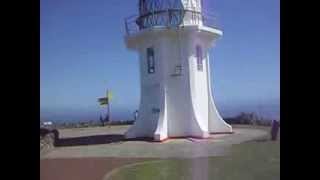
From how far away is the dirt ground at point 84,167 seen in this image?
239 centimetres

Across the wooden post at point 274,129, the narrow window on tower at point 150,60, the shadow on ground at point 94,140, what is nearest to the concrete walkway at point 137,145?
the shadow on ground at point 94,140

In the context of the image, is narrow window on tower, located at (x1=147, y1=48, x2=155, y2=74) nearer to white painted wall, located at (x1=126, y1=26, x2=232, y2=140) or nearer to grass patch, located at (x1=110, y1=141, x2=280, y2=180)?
white painted wall, located at (x1=126, y1=26, x2=232, y2=140)

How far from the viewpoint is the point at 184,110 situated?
2754 millimetres

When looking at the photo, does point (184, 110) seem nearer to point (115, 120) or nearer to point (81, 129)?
point (115, 120)

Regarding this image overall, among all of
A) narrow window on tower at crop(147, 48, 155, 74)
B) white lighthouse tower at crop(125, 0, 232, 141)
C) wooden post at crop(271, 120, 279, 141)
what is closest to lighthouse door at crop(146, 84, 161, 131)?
white lighthouse tower at crop(125, 0, 232, 141)

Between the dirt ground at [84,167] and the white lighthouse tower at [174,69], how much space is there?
0.19 metres

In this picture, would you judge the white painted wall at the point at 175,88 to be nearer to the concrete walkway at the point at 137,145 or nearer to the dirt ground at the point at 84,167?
the concrete walkway at the point at 137,145

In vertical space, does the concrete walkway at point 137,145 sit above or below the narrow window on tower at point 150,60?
below

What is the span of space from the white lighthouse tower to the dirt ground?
0.19 m

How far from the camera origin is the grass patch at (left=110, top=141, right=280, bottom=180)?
2.40 metres
